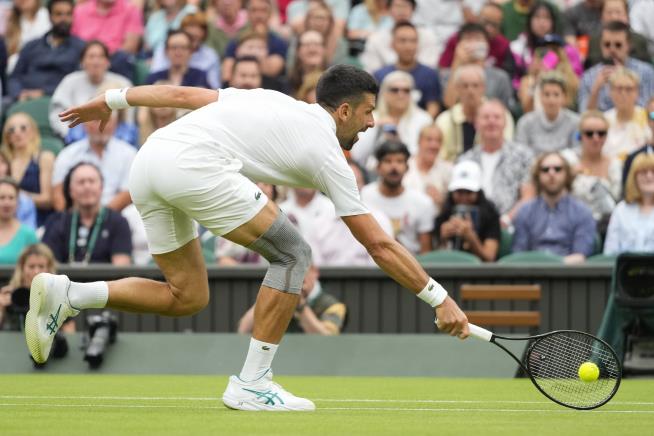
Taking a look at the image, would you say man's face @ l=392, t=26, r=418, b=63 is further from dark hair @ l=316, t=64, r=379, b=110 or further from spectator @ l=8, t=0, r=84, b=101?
dark hair @ l=316, t=64, r=379, b=110

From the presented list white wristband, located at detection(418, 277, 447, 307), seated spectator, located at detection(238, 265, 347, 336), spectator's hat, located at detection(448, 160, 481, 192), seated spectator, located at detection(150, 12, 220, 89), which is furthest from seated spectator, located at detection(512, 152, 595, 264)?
white wristband, located at detection(418, 277, 447, 307)

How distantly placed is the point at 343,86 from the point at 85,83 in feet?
28.3

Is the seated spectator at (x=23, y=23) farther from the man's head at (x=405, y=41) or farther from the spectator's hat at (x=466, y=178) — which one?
the spectator's hat at (x=466, y=178)

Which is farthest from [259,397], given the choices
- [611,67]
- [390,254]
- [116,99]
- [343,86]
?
[611,67]

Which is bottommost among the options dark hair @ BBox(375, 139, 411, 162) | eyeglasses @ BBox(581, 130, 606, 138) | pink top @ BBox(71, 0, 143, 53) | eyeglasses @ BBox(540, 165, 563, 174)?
eyeglasses @ BBox(540, 165, 563, 174)

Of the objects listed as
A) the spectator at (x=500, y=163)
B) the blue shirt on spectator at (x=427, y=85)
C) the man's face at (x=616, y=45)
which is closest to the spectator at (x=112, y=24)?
the blue shirt on spectator at (x=427, y=85)

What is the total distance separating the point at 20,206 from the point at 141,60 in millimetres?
3905

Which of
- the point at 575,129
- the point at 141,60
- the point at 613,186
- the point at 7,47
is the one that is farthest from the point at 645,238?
the point at 7,47

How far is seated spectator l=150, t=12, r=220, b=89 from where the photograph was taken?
15.7 m

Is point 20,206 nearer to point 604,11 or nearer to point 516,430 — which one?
point 604,11

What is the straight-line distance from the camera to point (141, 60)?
657 inches

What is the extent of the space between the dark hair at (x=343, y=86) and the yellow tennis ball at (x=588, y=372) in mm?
1697

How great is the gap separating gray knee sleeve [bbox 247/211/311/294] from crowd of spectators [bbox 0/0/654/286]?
431cm

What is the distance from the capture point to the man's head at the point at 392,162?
40.8 ft
